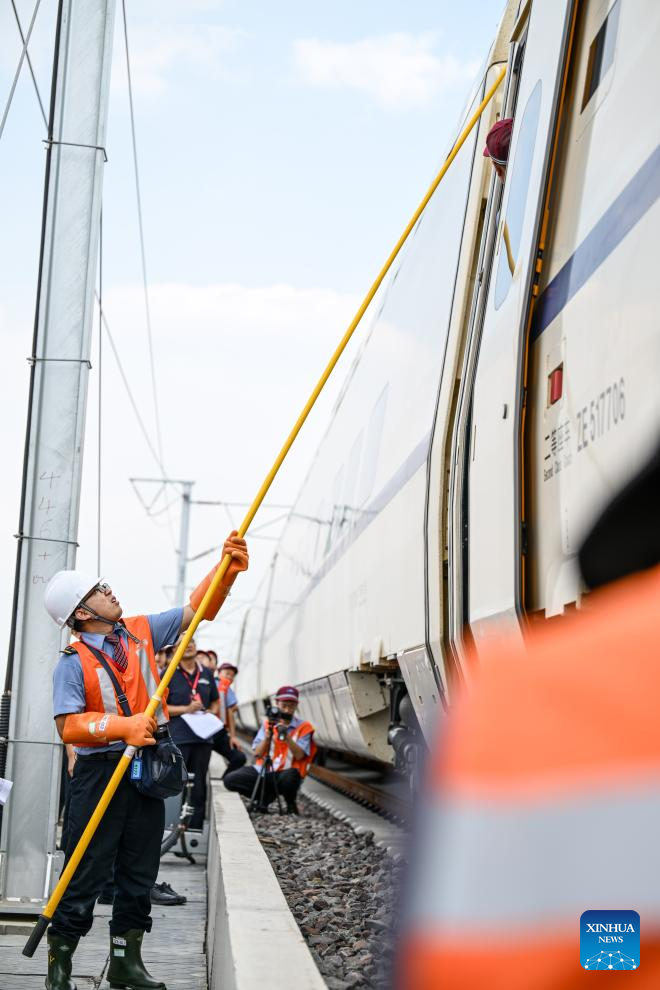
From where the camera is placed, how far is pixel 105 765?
4.36 metres

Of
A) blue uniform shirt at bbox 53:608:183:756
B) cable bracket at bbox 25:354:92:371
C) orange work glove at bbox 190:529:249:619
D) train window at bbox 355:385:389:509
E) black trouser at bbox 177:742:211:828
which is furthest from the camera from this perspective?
black trouser at bbox 177:742:211:828

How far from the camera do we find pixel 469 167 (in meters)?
5.25

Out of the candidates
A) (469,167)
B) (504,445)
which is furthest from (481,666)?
(469,167)

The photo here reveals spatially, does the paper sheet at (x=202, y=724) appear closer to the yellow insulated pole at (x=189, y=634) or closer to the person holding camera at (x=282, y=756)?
the person holding camera at (x=282, y=756)

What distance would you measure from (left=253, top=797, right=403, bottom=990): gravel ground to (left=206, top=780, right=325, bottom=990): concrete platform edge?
0.29 meters

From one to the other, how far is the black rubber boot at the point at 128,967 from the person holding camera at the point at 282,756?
658 centimetres

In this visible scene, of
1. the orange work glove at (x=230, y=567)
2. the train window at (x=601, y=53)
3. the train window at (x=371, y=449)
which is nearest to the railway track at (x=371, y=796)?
the train window at (x=371, y=449)

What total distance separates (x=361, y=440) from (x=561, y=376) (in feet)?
19.0

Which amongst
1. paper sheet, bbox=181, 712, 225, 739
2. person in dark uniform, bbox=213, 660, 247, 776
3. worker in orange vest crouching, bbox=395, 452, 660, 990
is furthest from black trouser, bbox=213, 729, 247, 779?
worker in orange vest crouching, bbox=395, 452, 660, 990

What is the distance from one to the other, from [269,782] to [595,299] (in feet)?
29.7

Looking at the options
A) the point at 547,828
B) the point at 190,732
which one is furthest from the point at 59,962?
the point at 190,732

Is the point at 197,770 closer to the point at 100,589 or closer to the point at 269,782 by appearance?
the point at 269,782

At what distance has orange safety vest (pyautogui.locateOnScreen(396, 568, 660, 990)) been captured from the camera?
1.89ft

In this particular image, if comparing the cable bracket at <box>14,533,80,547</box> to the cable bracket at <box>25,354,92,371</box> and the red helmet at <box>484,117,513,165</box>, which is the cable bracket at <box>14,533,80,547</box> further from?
the red helmet at <box>484,117,513,165</box>
